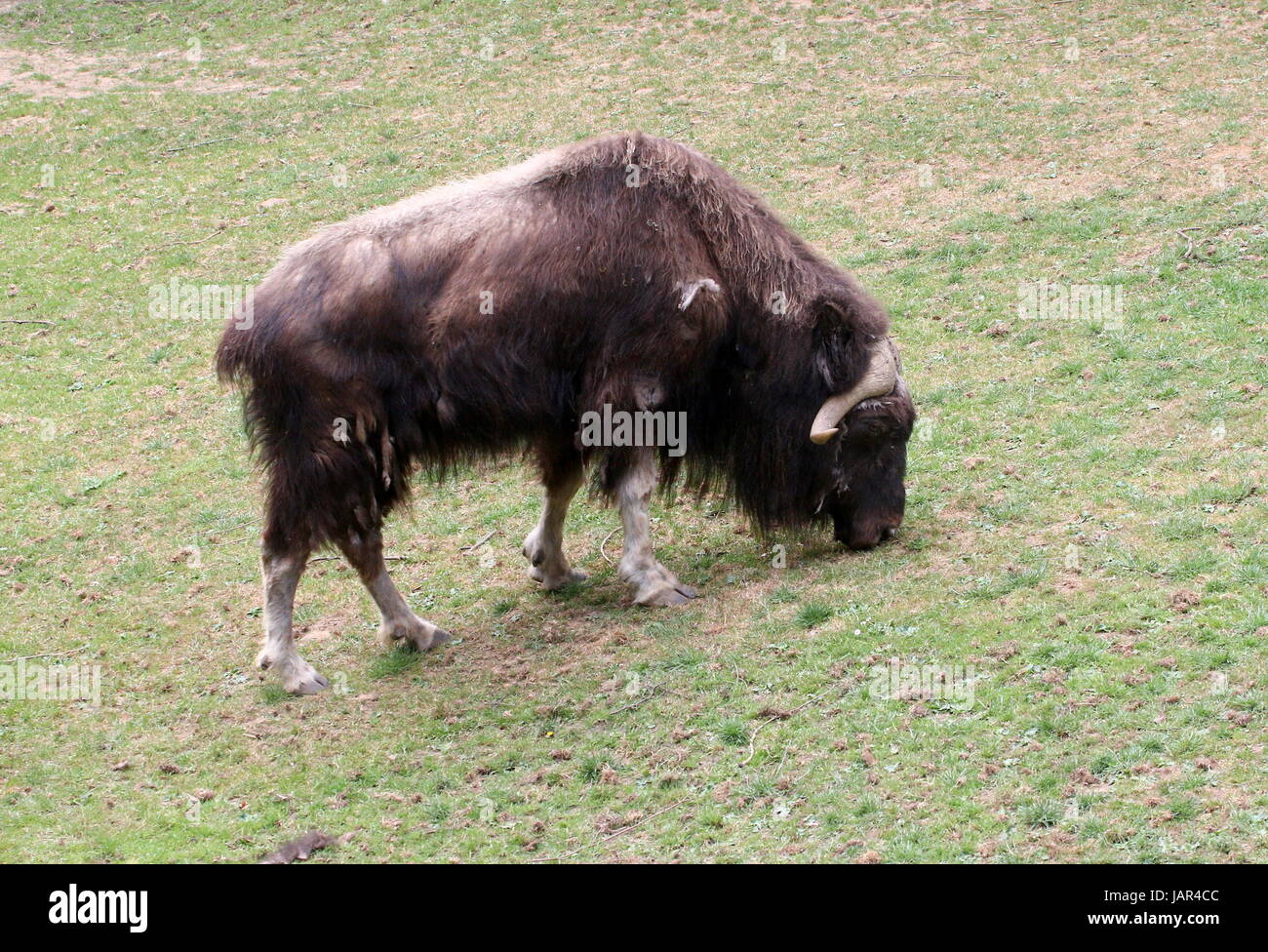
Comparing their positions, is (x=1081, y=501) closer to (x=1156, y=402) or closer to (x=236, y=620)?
(x=1156, y=402)

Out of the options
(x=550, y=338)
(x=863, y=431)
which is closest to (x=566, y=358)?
(x=550, y=338)

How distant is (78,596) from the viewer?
9781 mm

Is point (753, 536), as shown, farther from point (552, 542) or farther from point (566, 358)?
point (566, 358)

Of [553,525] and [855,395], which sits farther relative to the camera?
→ [553,525]

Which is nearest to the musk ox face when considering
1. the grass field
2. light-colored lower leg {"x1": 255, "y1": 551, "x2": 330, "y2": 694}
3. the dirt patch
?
the grass field

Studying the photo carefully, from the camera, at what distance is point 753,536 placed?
31.3 ft

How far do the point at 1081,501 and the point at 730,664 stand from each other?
270 cm

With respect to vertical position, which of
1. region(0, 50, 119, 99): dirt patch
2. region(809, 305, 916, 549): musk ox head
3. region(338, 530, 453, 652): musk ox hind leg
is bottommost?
region(338, 530, 453, 652): musk ox hind leg

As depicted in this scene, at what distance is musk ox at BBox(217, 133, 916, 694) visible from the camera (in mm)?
8062

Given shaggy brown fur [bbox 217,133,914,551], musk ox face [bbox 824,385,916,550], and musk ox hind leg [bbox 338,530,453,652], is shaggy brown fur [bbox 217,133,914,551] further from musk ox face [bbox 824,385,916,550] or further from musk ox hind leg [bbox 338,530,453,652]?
musk ox hind leg [bbox 338,530,453,652]

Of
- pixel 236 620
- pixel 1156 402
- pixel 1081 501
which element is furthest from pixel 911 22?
pixel 236 620

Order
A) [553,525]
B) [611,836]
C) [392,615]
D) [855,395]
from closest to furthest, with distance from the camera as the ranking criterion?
[611,836], [392,615], [855,395], [553,525]

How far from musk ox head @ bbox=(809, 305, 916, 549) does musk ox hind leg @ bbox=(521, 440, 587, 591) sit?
160 cm

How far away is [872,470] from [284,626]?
3.79 meters
